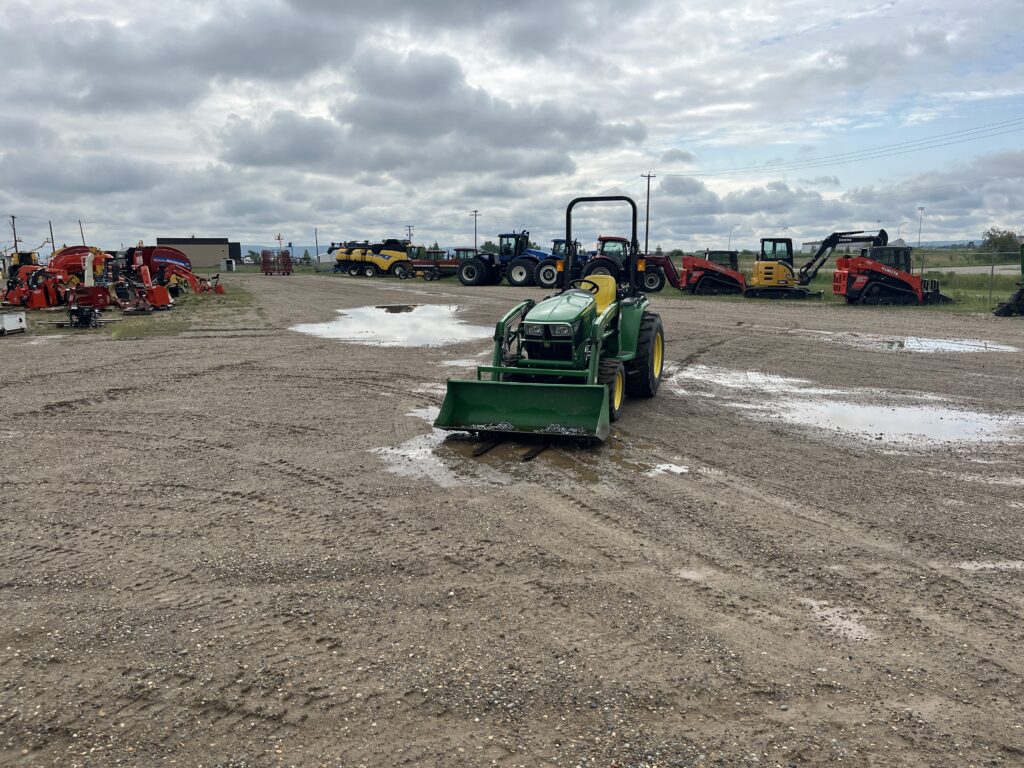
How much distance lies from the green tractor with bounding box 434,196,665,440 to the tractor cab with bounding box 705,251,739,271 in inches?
798

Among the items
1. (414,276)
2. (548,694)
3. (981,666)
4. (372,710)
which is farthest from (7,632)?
(414,276)

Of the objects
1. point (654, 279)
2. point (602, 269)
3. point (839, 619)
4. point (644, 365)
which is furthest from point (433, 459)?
point (654, 279)

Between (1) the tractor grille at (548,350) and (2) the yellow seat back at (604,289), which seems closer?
(1) the tractor grille at (548,350)

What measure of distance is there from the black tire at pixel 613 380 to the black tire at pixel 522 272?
83.6 feet

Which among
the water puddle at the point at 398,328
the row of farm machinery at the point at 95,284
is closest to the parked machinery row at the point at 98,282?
the row of farm machinery at the point at 95,284

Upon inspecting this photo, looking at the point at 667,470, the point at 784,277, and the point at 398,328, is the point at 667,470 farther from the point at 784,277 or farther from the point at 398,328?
the point at 784,277

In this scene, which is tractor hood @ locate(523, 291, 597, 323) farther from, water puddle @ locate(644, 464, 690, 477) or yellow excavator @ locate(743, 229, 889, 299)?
yellow excavator @ locate(743, 229, 889, 299)

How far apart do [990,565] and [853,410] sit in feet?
14.4

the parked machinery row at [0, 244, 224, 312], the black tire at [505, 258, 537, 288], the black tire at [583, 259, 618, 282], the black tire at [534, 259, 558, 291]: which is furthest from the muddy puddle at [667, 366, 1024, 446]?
the black tire at [505, 258, 537, 288]

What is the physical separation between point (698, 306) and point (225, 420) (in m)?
16.8

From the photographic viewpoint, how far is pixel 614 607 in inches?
149

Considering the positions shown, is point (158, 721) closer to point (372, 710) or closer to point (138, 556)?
point (372, 710)

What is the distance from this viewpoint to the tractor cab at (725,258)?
27.7m

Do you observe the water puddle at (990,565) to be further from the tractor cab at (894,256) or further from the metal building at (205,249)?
the metal building at (205,249)
